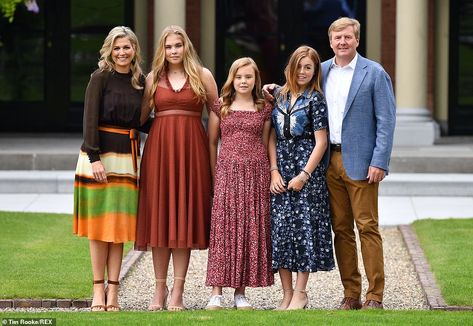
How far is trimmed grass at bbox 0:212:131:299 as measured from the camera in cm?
981

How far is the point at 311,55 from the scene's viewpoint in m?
8.60

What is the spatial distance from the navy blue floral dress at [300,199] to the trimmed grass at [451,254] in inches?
52.0

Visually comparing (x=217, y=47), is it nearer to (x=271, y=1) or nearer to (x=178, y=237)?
(x=271, y=1)

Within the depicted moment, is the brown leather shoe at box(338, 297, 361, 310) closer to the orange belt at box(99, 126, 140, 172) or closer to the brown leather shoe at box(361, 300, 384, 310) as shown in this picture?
the brown leather shoe at box(361, 300, 384, 310)

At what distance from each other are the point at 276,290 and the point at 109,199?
200 cm

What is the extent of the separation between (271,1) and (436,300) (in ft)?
37.3

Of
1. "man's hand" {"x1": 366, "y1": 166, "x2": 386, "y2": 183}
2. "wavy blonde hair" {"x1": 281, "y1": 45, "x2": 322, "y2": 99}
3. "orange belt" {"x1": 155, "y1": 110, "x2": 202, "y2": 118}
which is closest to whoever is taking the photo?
"man's hand" {"x1": 366, "y1": 166, "x2": 386, "y2": 183}

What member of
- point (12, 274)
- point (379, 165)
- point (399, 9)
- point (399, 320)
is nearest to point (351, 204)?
point (379, 165)

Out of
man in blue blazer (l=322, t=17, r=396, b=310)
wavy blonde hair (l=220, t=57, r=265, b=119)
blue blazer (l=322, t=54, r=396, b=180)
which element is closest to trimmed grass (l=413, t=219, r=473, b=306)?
man in blue blazer (l=322, t=17, r=396, b=310)

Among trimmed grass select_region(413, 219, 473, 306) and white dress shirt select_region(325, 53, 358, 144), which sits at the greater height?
white dress shirt select_region(325, 53, 358, 144)

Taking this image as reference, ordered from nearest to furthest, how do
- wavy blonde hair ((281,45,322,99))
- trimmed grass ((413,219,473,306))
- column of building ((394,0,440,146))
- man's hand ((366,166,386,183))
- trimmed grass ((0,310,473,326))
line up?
trimmed grass ((0,310,473,326)), man's hand ((366,166,386,183)), wavy blonde hair ((281,45,322,99)), trimmed grass ((413,219,473,306)), column of building ((394,0,440,146))

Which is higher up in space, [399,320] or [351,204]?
[351,204]

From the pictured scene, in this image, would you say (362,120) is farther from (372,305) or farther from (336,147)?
(372,305)

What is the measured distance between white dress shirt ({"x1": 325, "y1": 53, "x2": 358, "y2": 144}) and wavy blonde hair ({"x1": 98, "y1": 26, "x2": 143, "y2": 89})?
131 centimetres
